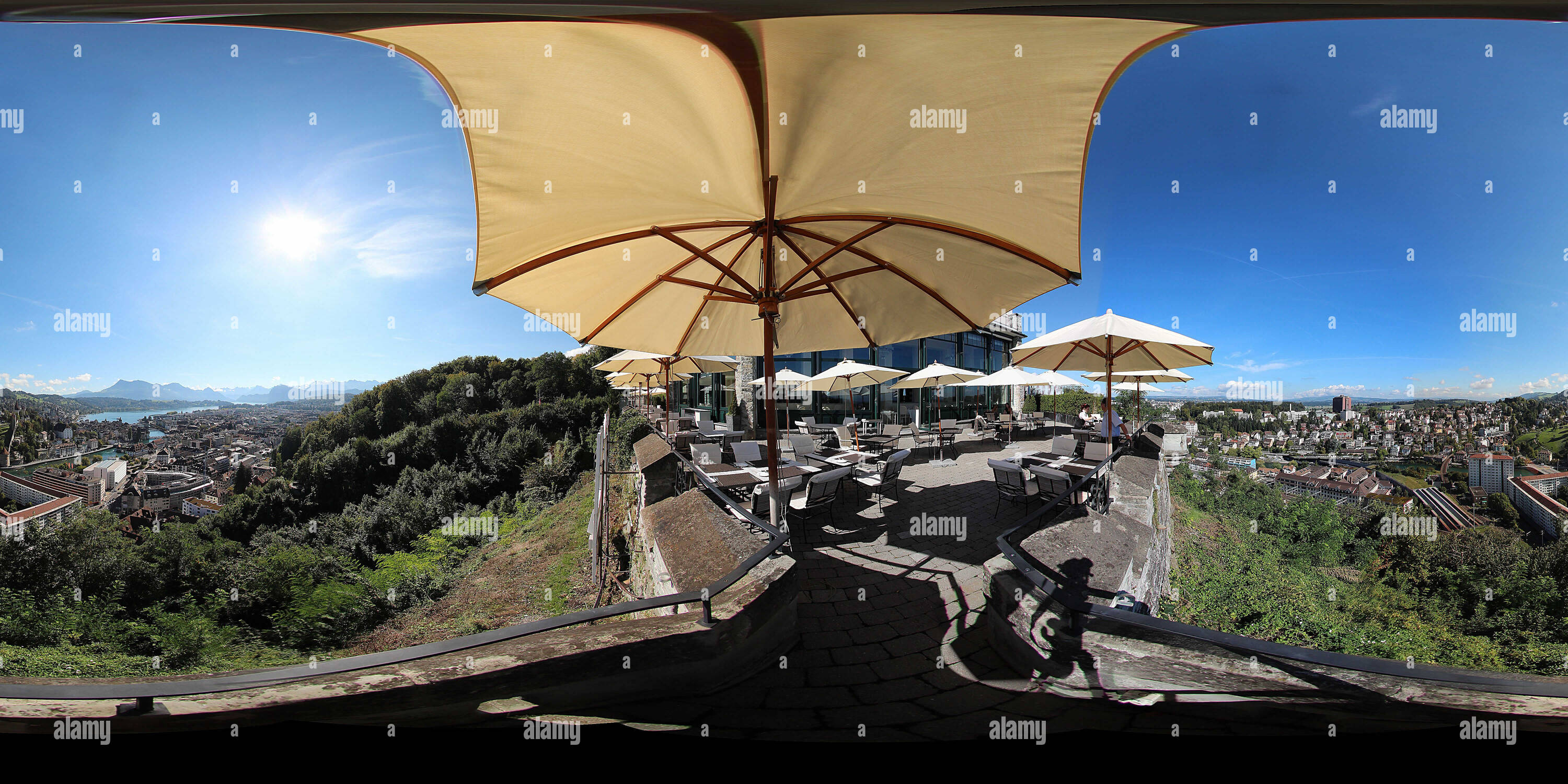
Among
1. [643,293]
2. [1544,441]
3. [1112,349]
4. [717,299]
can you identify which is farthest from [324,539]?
[1544,441]

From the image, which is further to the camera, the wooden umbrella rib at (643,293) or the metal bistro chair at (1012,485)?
the metal bistro chair at (1012,485)

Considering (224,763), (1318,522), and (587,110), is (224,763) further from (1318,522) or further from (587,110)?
(1318,522)

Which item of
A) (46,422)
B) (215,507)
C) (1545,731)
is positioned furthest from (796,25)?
(215,507)

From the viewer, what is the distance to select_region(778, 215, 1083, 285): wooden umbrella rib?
2609mm

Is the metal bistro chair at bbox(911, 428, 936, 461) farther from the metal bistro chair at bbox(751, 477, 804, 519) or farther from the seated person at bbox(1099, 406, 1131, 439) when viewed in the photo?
the metal bistro chair at bbox(751, 477, 804, 519)

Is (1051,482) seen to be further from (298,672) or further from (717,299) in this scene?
(298,672)

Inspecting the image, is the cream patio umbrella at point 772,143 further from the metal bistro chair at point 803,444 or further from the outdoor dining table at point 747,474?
the metal bistro chair at point 803,444

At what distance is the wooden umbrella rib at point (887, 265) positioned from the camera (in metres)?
2.88

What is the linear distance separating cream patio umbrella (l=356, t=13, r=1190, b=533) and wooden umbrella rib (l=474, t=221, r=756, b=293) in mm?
12

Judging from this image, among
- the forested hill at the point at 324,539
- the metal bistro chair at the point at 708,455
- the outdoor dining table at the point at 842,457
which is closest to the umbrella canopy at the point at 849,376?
the outdoor dining table at the point at 842,457

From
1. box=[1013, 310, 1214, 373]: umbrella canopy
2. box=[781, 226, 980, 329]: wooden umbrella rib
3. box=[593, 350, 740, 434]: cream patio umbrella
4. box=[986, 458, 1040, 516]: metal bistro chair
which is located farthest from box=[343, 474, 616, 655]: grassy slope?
box=[1013, 310, 1214, 373]: umbrella canopy

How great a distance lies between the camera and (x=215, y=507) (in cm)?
2364

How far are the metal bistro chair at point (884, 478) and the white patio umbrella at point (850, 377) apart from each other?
2478 mm

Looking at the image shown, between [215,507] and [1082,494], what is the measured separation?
1510 inches
